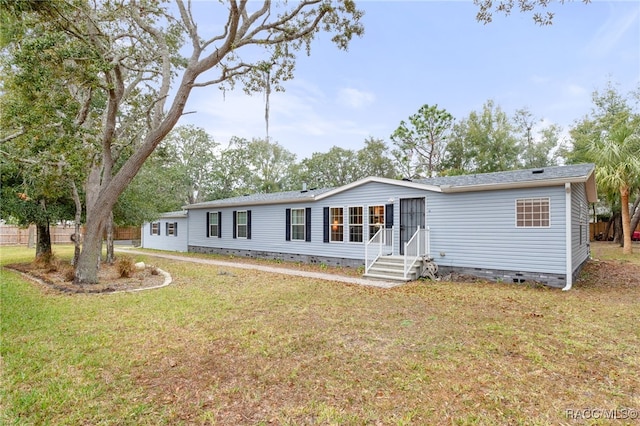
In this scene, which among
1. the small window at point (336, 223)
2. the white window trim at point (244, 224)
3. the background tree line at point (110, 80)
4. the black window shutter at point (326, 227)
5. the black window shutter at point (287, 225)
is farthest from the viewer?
the white window trim at point (244, 224)

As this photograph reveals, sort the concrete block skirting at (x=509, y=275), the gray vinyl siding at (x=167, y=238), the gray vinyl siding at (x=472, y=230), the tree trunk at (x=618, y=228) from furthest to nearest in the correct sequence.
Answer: the tree trunk at (x=618, y=228)
the gray vinyl siding at (x=167, y=238)
the gray vinyl siding at (x=472, y=230)
the concrete block skirting at (x=509, y=275)

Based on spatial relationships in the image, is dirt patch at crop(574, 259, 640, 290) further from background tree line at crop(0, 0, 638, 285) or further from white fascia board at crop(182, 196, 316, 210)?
white fascia board at crop(182, 196, 316, 210)

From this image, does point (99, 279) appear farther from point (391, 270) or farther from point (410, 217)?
point (410, 217)

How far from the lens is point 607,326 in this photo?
5.13m

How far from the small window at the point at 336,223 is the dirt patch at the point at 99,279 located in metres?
6.09

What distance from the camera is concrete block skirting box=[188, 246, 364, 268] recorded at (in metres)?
12.2

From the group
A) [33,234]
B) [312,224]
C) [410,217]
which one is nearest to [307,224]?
[312,224]

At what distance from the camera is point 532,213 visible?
8.48 m

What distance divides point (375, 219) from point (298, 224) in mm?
3779

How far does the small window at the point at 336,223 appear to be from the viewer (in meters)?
12.4

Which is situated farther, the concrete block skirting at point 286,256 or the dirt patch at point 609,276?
the concrete block skirting at point 286,256

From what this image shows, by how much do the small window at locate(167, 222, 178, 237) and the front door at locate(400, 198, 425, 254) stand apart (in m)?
14.9

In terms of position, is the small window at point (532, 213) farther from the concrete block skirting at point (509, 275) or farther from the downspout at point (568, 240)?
the concrete block skirting at point (509, 275)

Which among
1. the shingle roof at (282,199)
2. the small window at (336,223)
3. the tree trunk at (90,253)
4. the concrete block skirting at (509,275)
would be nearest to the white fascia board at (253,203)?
the shingle roof at (282,199)
